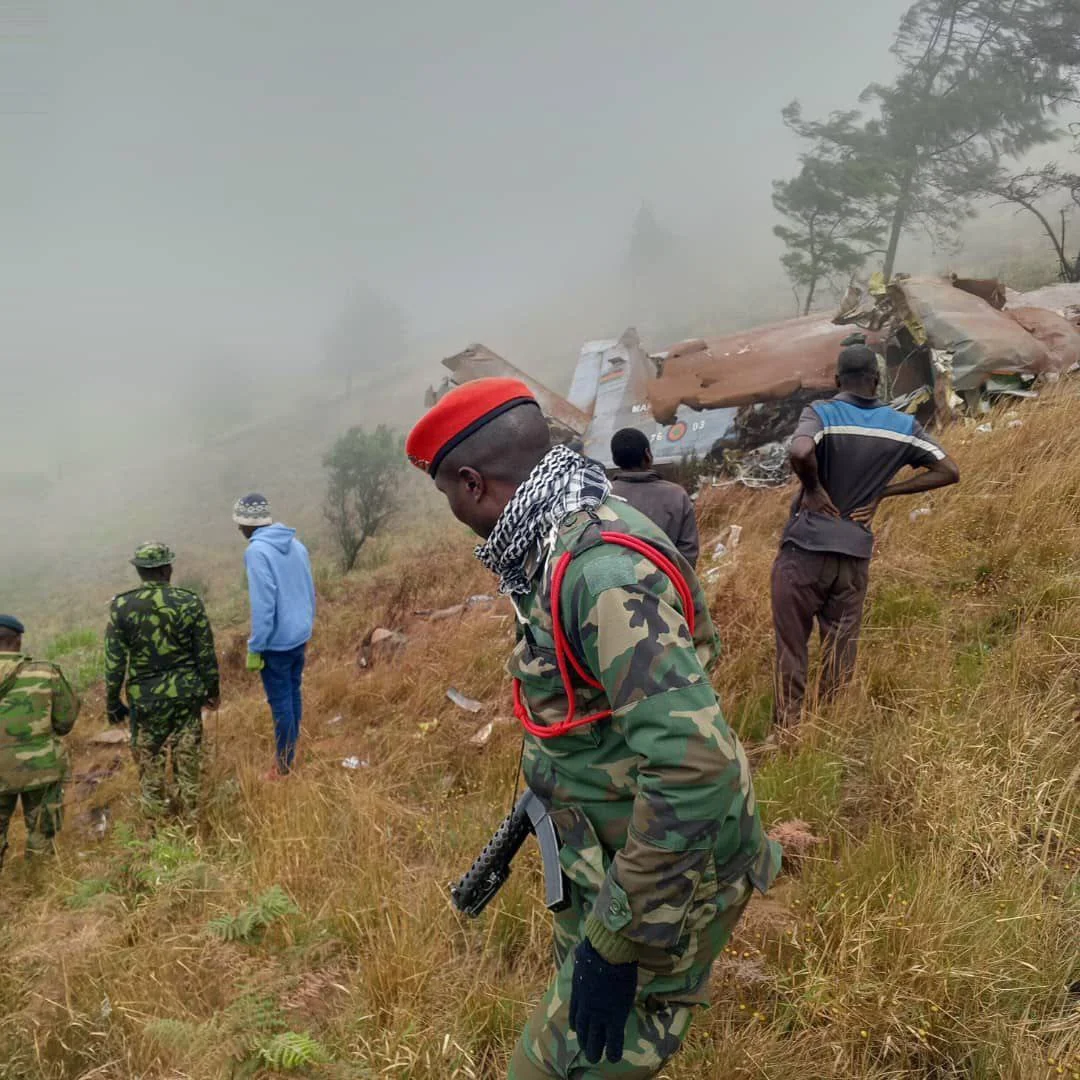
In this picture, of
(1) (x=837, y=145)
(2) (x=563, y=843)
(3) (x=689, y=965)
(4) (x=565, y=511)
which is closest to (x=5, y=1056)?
(2) (x=563, y=843)

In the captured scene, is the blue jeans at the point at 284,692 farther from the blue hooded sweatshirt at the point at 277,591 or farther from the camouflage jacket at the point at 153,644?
the camouflage jacket at the point at 153,644

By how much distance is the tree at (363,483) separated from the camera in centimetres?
1698

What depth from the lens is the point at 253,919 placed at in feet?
7.80

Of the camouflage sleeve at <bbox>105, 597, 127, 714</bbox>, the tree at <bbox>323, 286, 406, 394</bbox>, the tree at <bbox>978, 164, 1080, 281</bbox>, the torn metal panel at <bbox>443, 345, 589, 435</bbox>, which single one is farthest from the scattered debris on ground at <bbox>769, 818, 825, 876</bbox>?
the tree at <bbox>323, 286, 406, 394</bbox>

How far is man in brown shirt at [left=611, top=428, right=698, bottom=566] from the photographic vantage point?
3387 mm

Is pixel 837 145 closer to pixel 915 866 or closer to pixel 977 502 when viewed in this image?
pixel 977 502

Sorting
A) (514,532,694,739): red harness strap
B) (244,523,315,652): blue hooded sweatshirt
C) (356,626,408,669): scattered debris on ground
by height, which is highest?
(514,532,694,739): red harness strap

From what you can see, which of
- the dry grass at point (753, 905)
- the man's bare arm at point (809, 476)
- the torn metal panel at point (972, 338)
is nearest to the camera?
the dry grass at point (753, 905)

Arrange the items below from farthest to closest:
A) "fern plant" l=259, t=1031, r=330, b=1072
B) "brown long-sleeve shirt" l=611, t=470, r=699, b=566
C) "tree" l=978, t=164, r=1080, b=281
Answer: "tree" l=978, t=164, r=1080, b=281
"brown long-sleeve shirt" l=611, t=470, r=699, b=566
"fern plant" l=259, t=1031, r=330, b=1072

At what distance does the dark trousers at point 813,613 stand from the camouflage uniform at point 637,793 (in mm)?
1769

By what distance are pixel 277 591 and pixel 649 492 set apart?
231cm

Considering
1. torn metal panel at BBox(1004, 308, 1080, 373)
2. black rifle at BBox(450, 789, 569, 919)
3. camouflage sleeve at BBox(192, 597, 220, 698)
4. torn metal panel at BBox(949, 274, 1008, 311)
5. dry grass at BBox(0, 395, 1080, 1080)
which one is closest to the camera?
black rifle at BBox(450, 789, 569, 919)

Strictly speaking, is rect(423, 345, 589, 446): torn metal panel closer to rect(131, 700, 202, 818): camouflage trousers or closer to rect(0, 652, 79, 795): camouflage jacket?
rect(131, 700, 202, 818): camouflage trousers

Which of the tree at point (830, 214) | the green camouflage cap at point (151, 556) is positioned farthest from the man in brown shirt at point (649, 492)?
the tree at point (830, 214)
